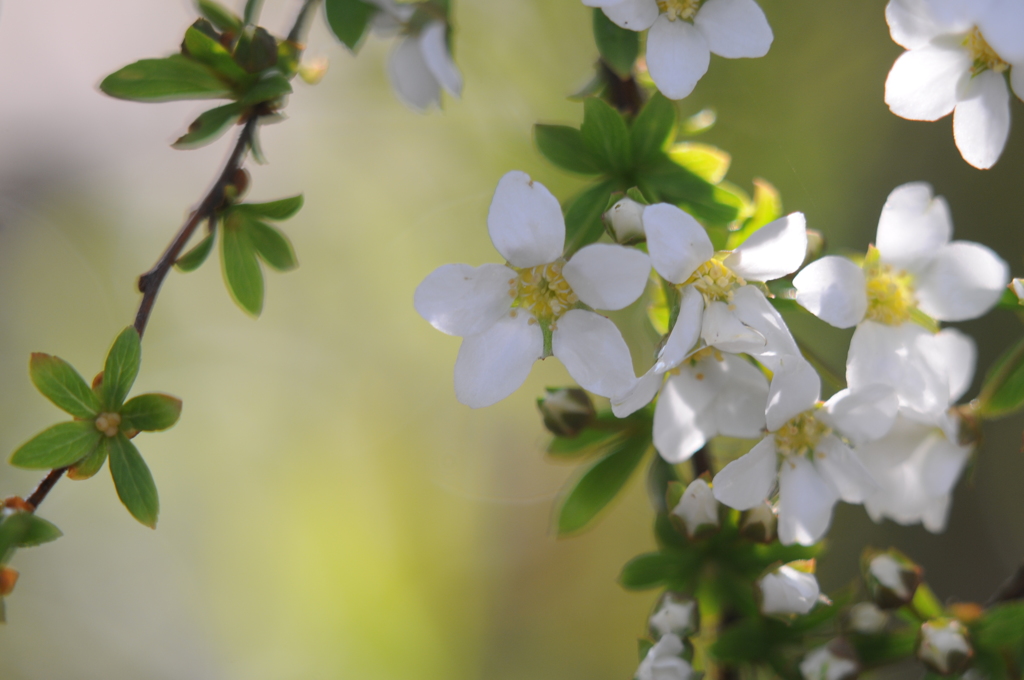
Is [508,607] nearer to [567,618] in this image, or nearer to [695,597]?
[567,618]

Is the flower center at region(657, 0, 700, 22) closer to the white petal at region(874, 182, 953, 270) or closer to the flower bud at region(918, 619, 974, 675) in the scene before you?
the white petal at region(874, 182, 953, 270)

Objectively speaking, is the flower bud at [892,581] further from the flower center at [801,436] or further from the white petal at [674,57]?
the white petal at [674,57]

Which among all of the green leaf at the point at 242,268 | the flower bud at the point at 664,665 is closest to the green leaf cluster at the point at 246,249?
the green leaf at the point at 242,268

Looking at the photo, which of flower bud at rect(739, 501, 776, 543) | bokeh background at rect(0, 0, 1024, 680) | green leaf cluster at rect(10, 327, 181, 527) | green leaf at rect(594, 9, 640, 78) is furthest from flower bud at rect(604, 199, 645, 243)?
bokeh background at rect(0, 0, 1024, 680)

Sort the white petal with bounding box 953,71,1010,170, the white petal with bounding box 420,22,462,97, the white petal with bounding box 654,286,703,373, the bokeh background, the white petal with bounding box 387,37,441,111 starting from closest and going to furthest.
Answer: the white petal with bounding box 654,286,703,373 → the white petal with bounding box 953,71,1010,170 → the white petal with bounding box 420,22,462,97 → the white petal with bounding box 387,37,441,111 → the bokeh background

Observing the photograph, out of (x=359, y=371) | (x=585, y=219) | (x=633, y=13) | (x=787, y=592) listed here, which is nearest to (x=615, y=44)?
(x=633, y=13)
